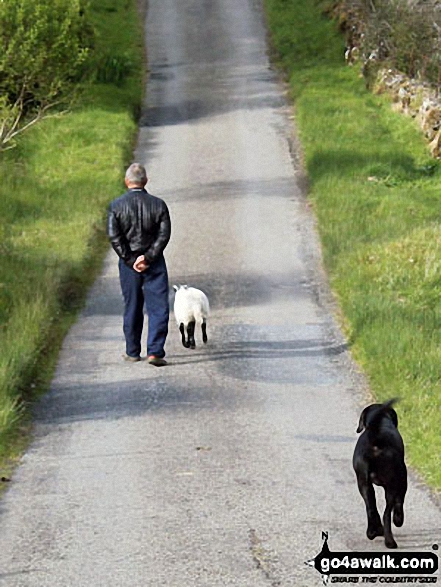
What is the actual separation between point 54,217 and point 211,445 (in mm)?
11978

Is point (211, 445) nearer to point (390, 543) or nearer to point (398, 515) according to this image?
point (398, 515)

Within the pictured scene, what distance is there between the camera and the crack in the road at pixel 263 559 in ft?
22.8

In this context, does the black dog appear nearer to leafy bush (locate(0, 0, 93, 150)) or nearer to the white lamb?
the white lamb

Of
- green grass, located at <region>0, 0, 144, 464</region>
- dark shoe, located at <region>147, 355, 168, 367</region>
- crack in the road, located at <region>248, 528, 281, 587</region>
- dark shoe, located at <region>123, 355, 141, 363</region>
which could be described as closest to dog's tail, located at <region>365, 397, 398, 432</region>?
crack in the road, located at <region>248, 528, 281, 587</region>

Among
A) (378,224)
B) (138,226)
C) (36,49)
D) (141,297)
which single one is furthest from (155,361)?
(36,49)

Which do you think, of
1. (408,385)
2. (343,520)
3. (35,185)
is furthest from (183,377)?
(35,185)

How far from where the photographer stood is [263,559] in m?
7.25

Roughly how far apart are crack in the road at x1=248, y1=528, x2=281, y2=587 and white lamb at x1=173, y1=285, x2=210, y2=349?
567 cm

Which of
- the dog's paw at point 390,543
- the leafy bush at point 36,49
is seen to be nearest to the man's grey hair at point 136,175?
the dog's paw at point 390,543

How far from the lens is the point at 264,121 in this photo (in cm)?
3070

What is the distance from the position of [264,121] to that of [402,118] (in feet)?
11.2

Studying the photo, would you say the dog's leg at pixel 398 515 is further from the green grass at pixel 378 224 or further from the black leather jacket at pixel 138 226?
the black leather jacket at pixel 138 226

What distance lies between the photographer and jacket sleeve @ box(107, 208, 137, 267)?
12703 millimetres

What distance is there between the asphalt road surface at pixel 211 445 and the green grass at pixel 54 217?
324 millimetres
